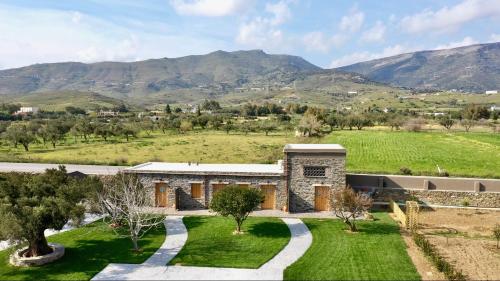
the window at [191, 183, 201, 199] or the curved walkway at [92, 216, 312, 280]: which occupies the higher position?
the window at [191, 183, 201, 199]

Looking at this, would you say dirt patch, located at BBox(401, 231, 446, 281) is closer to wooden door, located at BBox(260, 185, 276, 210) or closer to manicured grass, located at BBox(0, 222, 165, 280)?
wooden door, located at BBox(260, 185, 276, 210)

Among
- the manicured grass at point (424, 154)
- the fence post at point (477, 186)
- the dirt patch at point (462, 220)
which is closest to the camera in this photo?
the dirt patch at point (462, 220)

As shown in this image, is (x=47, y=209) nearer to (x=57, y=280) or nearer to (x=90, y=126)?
(x=57, y=280)

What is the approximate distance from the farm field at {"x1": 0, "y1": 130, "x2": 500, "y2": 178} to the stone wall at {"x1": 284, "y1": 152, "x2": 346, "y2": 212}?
Result: 14.8 metres

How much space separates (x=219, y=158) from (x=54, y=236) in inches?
1260

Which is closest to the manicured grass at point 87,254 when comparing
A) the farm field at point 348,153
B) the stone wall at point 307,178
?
the stone wall at point 307,178

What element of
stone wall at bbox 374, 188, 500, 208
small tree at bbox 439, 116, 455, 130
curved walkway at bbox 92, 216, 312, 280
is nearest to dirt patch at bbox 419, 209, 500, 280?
stone wall at bbox 374, 188, 500, 208

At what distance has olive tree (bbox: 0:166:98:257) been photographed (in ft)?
64.7

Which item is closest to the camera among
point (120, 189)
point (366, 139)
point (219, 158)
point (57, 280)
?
point (57, 280)

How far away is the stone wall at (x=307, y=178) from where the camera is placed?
1229 inches

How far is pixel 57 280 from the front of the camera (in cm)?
1941

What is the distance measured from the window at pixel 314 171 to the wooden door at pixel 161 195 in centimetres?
1155

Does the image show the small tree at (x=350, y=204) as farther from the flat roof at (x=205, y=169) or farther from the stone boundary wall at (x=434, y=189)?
the stone boundary wall at (x=434, y=189)

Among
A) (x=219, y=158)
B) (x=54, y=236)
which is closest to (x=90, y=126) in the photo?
(x=219, y=158)
